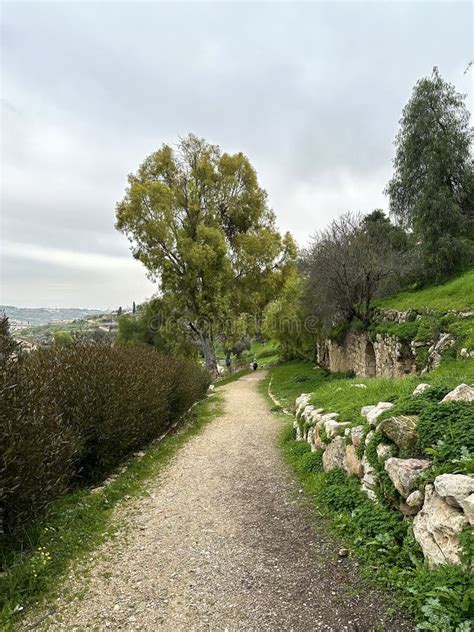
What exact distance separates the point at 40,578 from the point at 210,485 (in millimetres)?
2977

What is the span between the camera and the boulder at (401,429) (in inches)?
145

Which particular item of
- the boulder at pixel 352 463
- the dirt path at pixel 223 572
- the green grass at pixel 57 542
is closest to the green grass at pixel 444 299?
the boulder at pixel 352 463

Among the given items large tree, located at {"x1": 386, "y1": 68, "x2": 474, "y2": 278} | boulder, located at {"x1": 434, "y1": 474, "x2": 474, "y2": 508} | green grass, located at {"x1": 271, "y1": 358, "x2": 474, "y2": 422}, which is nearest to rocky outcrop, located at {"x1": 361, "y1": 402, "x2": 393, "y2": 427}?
green grass, located at {"x1": 271, "y1": 358, "x2": 474, "y2": 422}

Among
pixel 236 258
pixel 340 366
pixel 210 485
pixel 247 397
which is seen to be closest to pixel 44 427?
pixel 210 485

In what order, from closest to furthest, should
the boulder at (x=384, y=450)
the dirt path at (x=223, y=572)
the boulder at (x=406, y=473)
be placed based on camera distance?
the dirt path at (x=223, y=572) < the boulder at (x=406, y=473) < the boulder at (x=384, y=450)

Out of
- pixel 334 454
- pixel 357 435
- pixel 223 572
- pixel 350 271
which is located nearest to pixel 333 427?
pixel 334 454

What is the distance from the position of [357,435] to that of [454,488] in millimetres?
1928

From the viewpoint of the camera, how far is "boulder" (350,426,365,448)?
456 cm

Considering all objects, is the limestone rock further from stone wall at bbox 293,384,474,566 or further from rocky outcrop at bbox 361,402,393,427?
rocky outcrop at bbox 361,402,393,427

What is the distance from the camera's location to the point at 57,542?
13.3ft

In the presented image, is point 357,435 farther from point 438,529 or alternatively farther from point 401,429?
point 438,529

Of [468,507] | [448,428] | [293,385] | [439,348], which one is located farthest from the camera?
[293,385]

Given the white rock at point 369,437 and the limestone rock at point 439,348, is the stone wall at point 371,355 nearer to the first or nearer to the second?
the limestone rock at point 439,348

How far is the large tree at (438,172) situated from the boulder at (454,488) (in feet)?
45.9
